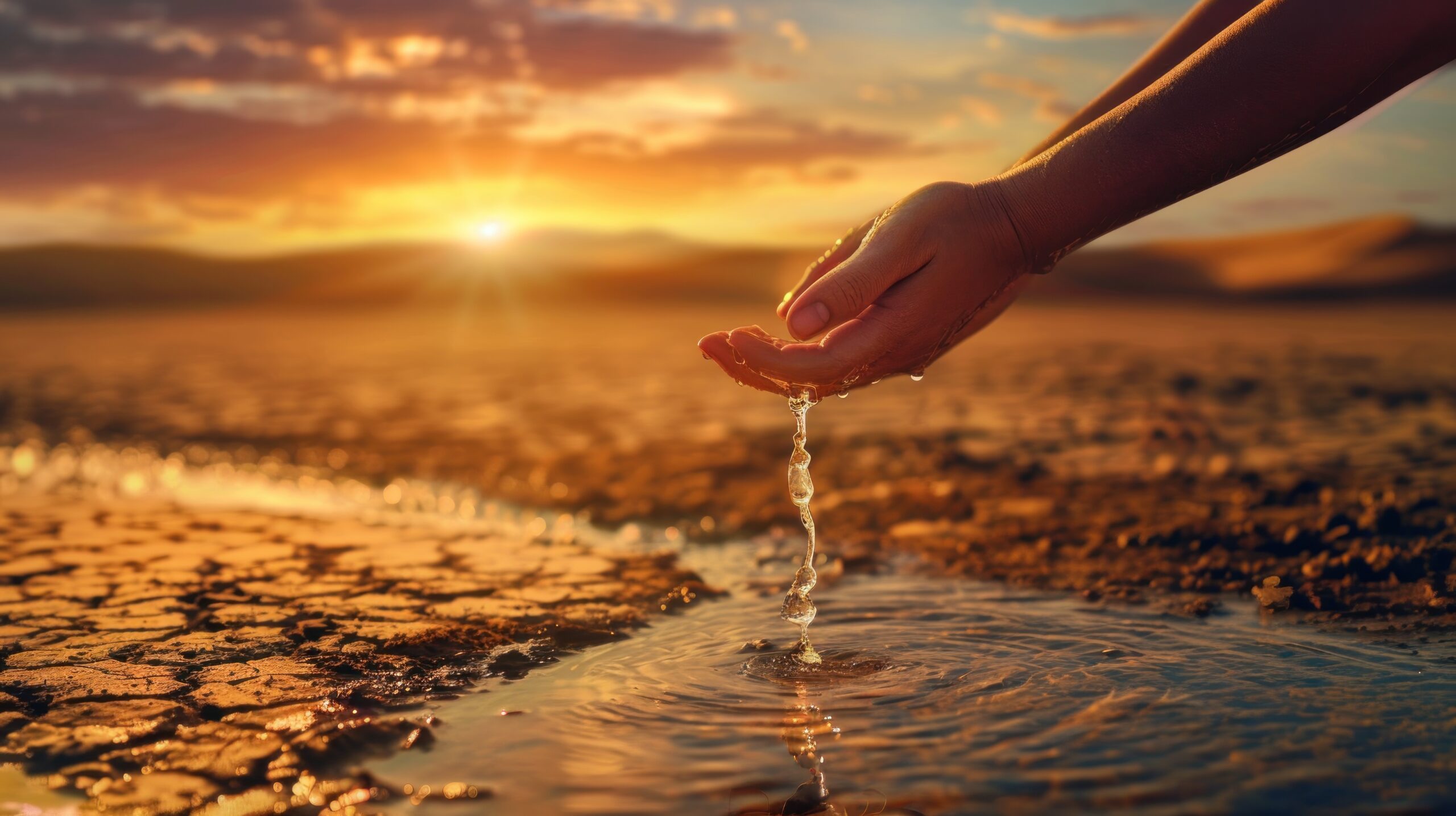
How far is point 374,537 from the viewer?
5.15m

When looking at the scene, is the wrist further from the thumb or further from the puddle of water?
the puddle of water

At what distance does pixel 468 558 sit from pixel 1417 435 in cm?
639

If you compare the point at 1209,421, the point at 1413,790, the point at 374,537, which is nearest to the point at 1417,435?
the point at 1209,421

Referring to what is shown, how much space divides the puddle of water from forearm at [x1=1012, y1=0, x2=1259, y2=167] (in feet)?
4.91

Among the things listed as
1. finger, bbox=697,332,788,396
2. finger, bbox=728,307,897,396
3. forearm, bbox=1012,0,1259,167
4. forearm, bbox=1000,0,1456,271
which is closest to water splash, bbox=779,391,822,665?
finger, bbox=697,332,788,396

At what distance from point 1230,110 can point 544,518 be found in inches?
168

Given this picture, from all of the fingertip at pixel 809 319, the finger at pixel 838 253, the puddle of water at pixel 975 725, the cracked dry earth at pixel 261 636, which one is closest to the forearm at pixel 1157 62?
the finger at pixel 838 253

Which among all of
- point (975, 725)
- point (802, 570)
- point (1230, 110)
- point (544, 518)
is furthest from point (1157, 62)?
point (544, 518)

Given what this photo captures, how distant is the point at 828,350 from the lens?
9.19 feet

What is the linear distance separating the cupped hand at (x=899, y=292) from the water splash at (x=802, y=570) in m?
0.27

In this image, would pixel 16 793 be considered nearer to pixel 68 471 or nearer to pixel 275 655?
pixel 275 655

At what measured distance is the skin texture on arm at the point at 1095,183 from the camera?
237cm

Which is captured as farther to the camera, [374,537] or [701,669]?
[374,537]

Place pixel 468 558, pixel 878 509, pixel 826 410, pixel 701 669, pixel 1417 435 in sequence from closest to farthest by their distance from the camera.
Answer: pixel 701 669 < pixel 468 558 < pixel 878 509 < pixel 1417 435 < pixel 826 410
